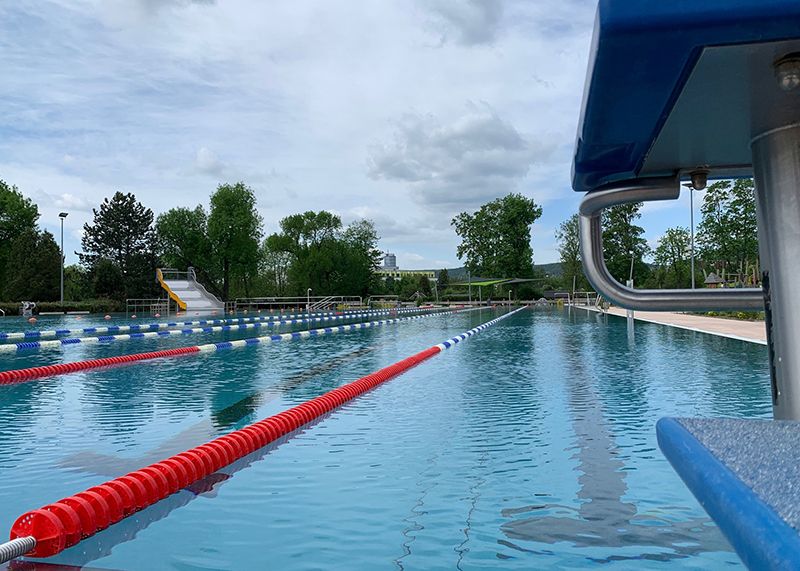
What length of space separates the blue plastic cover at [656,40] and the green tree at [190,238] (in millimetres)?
51502

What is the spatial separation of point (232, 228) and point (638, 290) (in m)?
50.0

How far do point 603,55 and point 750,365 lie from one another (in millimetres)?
9933

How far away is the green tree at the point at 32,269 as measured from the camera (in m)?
41.0

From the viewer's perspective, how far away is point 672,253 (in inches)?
1922

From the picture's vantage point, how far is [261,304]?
136ft

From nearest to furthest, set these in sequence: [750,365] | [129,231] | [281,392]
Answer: [281,392], [750,365], [129,231]

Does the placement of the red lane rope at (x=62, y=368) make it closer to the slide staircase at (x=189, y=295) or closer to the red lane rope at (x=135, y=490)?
the red lane rope at (x=135, y=490)

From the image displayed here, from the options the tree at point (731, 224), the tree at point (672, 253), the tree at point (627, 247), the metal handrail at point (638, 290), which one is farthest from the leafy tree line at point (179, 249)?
the metal handrail at point (638, 290)

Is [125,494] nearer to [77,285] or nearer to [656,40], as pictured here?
[656,40]

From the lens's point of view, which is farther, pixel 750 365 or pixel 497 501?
pixel 750 365

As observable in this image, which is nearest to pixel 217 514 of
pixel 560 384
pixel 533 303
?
pixel 560 384

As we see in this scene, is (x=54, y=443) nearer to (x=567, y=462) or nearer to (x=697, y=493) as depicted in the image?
(x=567, y=462)

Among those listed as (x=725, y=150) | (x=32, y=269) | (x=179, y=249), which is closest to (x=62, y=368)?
(x=725, y=150)

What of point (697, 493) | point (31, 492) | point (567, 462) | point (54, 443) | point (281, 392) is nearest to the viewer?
point (697, 493)
